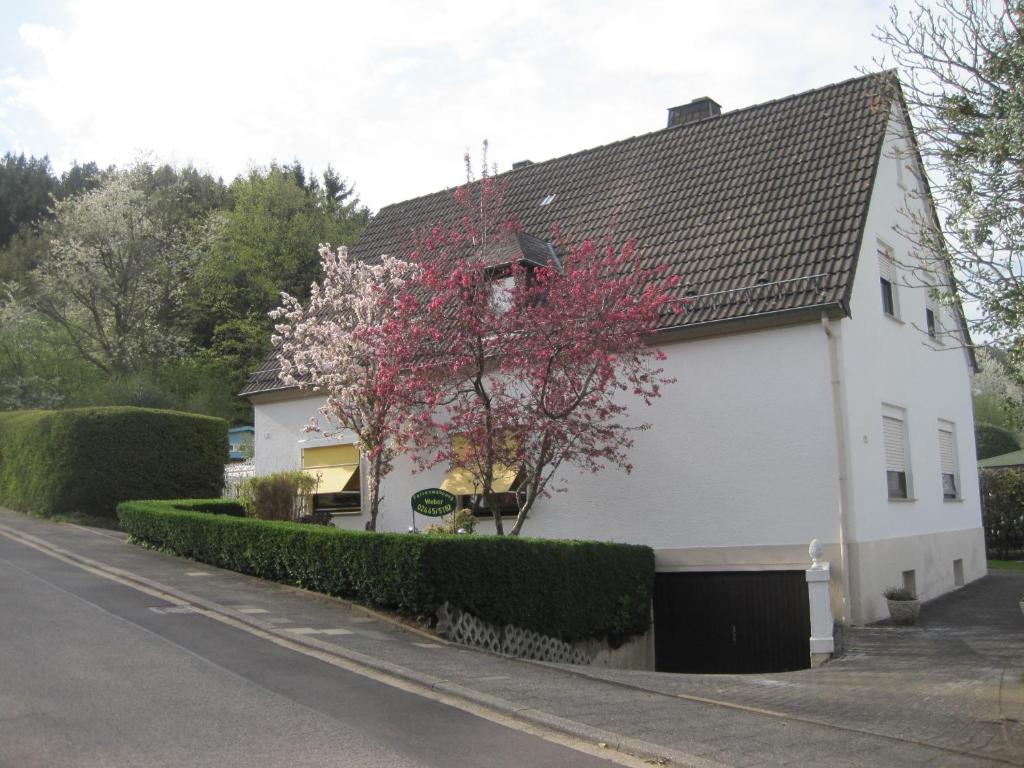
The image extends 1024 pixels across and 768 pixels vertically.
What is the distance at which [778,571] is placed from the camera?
1498 cm

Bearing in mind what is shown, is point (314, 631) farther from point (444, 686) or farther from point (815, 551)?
point (815, 551)

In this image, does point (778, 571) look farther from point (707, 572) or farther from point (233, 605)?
point (233, 605)

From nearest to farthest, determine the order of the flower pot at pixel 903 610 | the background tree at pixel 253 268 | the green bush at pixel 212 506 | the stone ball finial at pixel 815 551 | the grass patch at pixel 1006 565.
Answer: the stone ball finial at pixel 815 551
the flower pot at pixel 903 610
the green bush at pixel 212 506
the grass patch at pixel 1006 565
the background tree at pixel 253 268

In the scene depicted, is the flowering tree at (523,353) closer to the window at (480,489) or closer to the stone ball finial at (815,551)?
the window at (480,489)

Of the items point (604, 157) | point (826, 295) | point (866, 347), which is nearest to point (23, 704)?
point (826, 295)

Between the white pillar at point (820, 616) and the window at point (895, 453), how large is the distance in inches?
163

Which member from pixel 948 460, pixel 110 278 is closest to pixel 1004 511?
pixel 948 460

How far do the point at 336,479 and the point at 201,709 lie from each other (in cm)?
1330

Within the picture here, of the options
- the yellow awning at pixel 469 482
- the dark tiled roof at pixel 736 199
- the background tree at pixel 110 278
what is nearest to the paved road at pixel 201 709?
the yellow awning at pixel 469 482

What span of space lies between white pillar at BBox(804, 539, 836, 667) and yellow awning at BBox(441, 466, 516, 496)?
5.12 metres

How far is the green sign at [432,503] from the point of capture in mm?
15039

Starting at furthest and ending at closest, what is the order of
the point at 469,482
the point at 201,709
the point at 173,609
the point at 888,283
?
the point at 469,482
the point at 888,283
the point at 173,609
the point at 201,709

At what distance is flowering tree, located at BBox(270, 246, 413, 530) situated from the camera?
16.0 m

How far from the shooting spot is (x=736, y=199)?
711 inches
